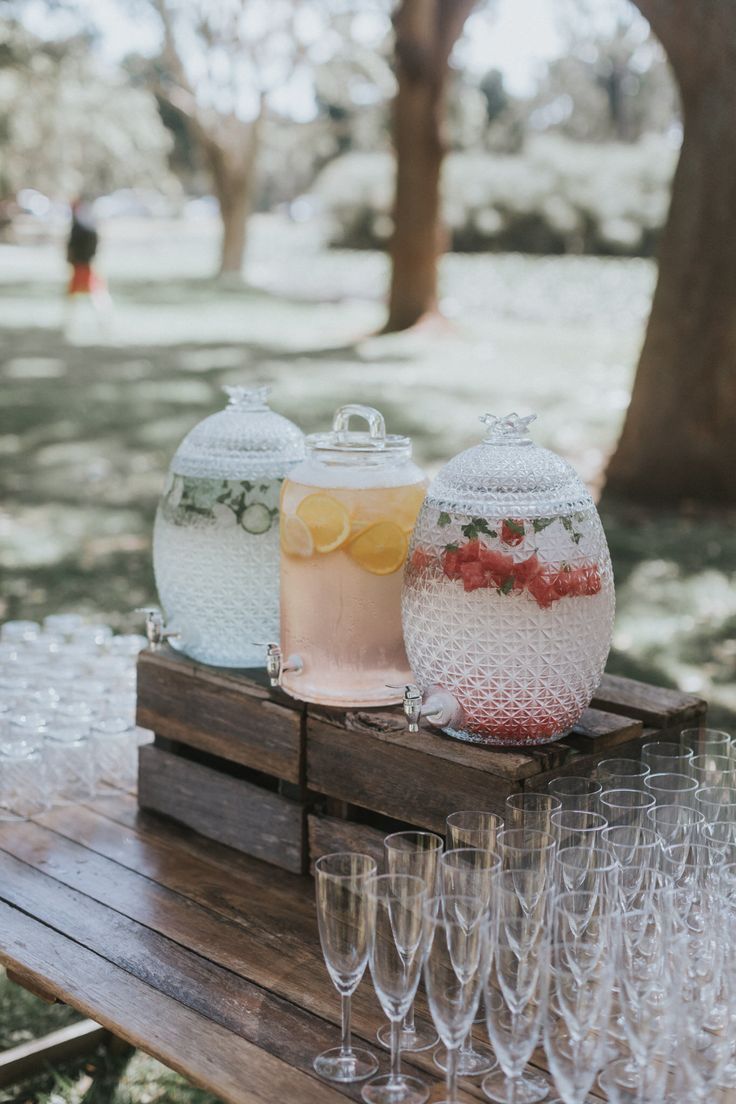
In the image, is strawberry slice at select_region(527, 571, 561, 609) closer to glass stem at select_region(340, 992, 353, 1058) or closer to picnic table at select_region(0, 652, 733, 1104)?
picnic table at select_region(0, 652, 733, 1104)

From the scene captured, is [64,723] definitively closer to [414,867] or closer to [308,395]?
[414,867]

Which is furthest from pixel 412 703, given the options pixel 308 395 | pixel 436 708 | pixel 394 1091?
pixel 308 395

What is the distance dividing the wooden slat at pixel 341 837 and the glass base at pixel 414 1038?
1.25 feet

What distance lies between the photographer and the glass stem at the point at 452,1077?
147 centimetres

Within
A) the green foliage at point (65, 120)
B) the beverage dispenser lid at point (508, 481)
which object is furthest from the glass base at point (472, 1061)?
the green foliage at point (65, 120)

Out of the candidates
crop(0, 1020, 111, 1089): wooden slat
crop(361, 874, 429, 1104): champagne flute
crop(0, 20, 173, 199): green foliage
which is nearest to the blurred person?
crop(0, 20, 173, 199): green foliage

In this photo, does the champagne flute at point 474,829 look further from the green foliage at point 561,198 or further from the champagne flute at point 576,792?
the green foliage at point 561,198

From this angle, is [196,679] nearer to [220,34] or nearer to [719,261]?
[719,261]

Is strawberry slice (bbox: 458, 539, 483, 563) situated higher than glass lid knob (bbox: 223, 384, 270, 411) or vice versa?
glass lid knob (bbox: 223, 384, 270, 411)

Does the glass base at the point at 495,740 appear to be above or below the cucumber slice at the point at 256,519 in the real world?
below

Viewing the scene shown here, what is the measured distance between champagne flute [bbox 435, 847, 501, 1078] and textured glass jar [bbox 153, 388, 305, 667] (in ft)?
2.67

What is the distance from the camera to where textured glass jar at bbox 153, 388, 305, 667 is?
7.61 feet

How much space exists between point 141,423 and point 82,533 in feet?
8.99

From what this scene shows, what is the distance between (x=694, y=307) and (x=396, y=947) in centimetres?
564
